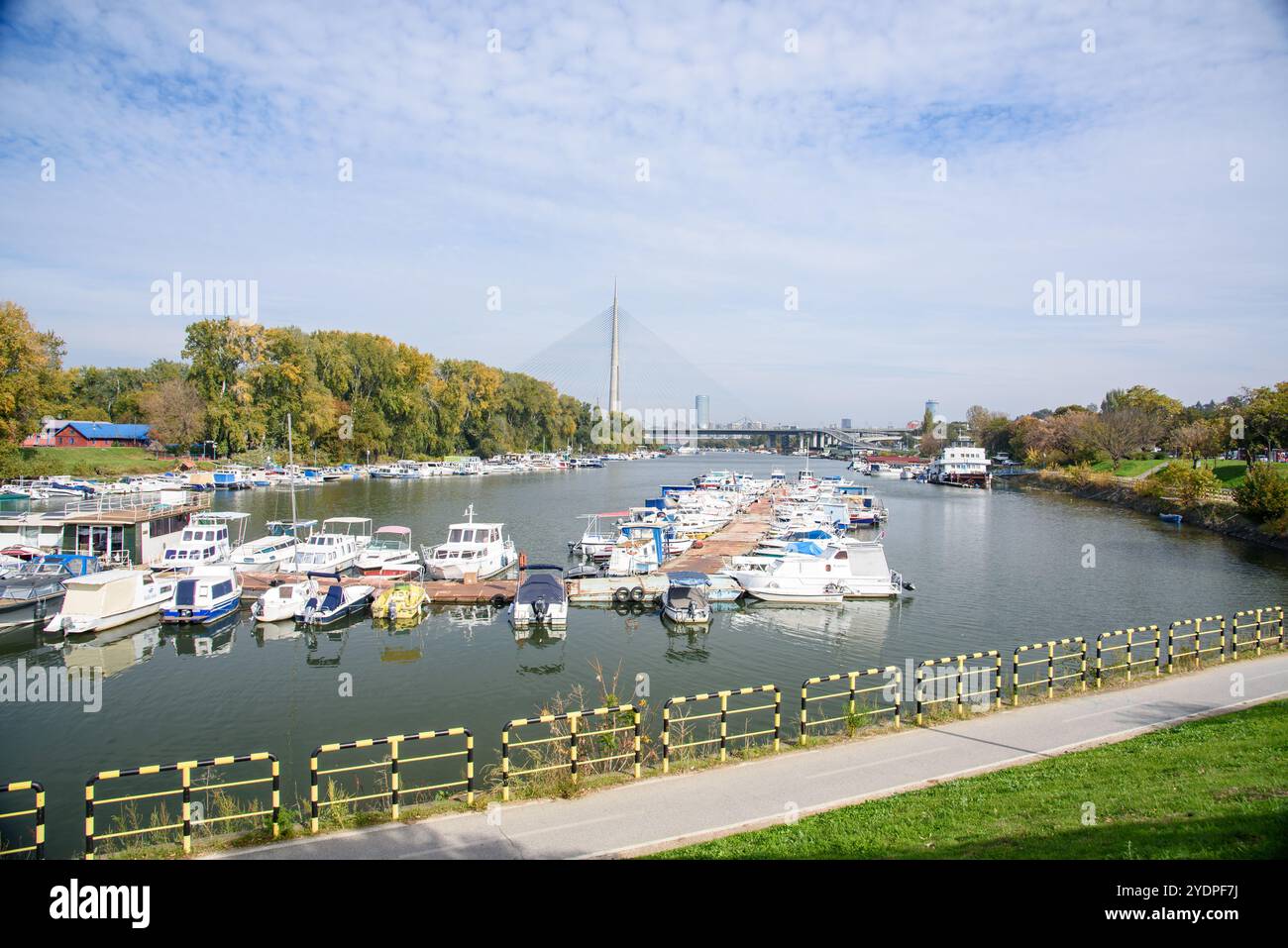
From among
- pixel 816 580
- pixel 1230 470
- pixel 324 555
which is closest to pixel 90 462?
pixel 324 555

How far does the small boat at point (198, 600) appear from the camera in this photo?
26.7 m

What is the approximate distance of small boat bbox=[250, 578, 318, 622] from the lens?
27328 mm

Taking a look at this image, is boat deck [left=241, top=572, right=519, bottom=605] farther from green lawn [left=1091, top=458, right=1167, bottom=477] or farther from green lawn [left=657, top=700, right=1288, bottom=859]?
green lawn [left=1091, top=458, right=1167, bottom=477]

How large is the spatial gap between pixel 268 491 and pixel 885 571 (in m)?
66.0

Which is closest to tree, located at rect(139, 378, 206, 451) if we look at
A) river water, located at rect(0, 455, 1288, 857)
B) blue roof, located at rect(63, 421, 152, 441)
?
blue roof, located at rect(63, 421, 152, 441)

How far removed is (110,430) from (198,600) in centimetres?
8223

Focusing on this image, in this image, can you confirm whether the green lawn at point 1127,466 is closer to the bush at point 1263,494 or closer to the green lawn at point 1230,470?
the green lawn at point 1230,470

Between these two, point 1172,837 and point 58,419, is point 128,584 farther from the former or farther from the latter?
point 58,419

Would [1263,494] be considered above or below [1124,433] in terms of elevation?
below

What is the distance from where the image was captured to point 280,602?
27.5 m

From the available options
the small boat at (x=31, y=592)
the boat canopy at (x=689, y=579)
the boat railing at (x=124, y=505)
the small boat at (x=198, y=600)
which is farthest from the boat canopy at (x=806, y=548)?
the boat railing at (x=124, y=505)

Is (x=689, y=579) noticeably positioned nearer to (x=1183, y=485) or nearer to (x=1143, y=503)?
(x=1183, y=485)

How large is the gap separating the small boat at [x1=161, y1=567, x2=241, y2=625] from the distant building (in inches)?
3056

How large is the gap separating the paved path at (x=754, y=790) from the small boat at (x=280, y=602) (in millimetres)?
20242
